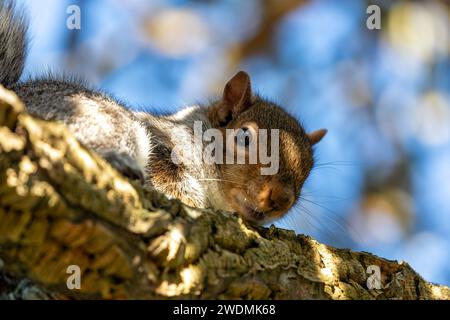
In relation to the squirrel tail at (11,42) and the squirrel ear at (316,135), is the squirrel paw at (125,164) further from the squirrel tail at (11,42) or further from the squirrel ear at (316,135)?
the squirrel ear at (316,135)

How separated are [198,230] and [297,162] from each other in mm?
1287

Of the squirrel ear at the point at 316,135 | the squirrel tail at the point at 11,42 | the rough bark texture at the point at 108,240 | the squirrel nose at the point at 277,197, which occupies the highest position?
the squirrel tail at the point at 11,42

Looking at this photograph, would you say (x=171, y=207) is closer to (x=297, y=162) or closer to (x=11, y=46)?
(x=297, y=162)

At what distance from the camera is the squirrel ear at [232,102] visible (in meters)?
3.31

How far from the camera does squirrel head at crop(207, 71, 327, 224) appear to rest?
2906 millimetres

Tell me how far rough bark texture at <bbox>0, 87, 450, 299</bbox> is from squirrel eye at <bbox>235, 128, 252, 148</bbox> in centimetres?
92

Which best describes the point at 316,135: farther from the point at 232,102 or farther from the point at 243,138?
the point at 243,138

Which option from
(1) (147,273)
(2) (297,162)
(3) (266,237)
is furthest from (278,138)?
(1) (147,273)

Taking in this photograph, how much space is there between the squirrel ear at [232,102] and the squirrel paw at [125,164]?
124 centimetres

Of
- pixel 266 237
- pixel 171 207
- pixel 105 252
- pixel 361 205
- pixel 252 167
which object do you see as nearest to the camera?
pixel 105 252

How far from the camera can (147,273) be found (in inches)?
65.2

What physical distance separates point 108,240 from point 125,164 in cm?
56

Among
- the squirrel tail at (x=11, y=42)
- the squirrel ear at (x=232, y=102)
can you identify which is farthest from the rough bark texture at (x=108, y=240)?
the squirrel tail at (x=11, y=42)
